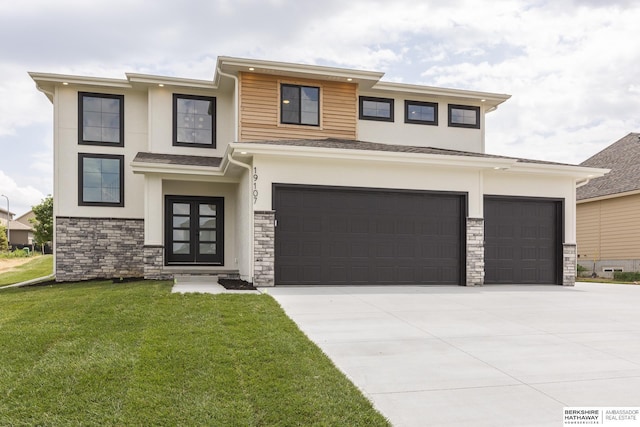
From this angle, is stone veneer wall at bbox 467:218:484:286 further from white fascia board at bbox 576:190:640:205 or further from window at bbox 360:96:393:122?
white fascia board at bbox 576:190:640:205

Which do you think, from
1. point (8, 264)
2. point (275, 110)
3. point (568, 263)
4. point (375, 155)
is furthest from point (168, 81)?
point (8, 264)

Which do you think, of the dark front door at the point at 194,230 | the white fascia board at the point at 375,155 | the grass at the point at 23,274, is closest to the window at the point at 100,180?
the dark front door at the point at 194,230

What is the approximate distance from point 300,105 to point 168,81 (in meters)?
4.00

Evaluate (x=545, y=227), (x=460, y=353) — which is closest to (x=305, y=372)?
(x=460, y=353)

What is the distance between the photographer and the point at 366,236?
11078 millimetres

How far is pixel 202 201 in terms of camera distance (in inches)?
544

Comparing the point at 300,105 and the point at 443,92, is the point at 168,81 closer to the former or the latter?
the point at 300,105

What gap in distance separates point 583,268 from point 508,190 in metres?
10.5

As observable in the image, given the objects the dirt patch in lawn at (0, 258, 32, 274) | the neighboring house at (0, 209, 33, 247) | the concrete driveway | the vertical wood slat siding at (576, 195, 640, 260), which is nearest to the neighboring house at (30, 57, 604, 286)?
the concrete driveway

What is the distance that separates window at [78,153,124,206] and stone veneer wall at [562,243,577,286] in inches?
504

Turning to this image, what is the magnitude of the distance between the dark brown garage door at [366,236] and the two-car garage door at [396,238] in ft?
0.08

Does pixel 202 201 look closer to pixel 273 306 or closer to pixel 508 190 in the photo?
pixel 273 306

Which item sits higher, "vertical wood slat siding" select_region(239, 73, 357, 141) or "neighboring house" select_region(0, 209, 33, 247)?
"vertical wood slat siding" select_region(239, 73, 357, 141)

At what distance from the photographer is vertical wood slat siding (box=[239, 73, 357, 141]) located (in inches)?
501
